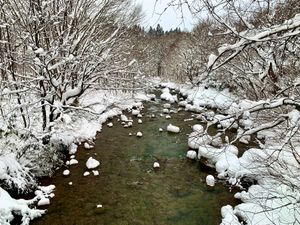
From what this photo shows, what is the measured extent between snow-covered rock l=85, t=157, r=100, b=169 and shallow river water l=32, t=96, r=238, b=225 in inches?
5.7

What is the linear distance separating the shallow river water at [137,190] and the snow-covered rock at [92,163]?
5.7 inches

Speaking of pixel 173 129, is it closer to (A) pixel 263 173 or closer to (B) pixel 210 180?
(B) pixel 210 180

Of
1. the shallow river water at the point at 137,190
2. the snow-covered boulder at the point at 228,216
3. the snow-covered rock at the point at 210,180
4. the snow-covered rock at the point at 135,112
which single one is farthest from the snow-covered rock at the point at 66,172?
the snow-covered rock at the point at 135,112

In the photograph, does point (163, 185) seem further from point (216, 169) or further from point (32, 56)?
point (32, 56)

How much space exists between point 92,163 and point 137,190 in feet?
6.01

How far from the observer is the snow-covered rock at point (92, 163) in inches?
347

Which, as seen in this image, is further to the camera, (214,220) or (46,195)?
(46,195)

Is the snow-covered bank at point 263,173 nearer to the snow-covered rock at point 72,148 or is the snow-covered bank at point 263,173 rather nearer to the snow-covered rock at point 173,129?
the snow-covered rock at point 173,129

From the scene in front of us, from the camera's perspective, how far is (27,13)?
7629mm

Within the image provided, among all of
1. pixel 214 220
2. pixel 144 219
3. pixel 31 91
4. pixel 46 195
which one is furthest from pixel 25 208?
pixel 214 220

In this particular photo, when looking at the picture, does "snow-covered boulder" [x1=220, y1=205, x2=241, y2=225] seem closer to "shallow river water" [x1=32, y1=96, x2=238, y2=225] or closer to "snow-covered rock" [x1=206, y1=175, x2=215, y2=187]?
"shallow river water" [x1=32, y1=96, x2=238, y2=225]

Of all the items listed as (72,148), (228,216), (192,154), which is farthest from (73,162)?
(228,216)

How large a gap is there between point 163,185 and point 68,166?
2.83 metres

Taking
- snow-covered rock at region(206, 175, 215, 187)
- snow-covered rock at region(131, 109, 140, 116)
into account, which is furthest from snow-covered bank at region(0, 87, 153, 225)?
snow-covered rock at region(131, 109, 140, 116)
